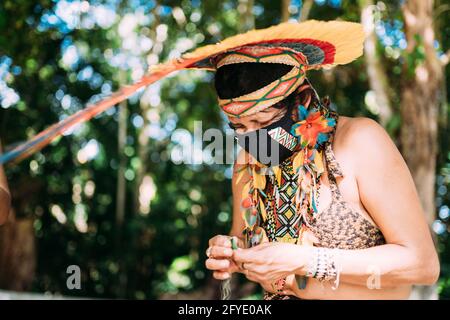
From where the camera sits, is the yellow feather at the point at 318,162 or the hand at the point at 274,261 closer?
the hand at the point at 274,261

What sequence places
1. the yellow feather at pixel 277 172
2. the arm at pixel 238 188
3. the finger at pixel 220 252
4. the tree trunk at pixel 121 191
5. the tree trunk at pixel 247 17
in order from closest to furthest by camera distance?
the finger at pixel 220 252 < the yellow feather at pixel 277 172 < the arm at pixel 238 188 < the tree trunk at pixel 247 17 < the tree trunk at pixel 121 191

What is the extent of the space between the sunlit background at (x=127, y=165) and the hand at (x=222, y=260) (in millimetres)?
5663

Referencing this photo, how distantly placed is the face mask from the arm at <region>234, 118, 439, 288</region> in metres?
0.31

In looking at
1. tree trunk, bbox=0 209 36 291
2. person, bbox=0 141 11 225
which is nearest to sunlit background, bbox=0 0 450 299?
tree trunk, bbox=0 209 36 291

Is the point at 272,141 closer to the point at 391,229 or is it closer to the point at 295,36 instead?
the point at 295,36

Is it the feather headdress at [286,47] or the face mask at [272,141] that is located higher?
the feather headdress at [286,47]

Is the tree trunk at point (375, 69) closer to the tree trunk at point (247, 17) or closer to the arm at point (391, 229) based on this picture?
the tree trunk at point (247, 17)

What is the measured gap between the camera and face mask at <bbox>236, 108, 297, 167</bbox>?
6.72ft

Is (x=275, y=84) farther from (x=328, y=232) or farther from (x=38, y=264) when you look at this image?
(x=38, y=264)

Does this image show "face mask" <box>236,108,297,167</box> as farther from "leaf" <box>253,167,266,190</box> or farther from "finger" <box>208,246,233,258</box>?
"finger" <box>208,246,233,258</box>

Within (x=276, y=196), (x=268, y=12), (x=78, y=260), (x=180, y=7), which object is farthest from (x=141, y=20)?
(x=276, y=196)

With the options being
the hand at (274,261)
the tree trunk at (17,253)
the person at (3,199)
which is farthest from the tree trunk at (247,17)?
the hand at (274,261)

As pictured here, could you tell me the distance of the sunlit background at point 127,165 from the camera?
7703 mm
